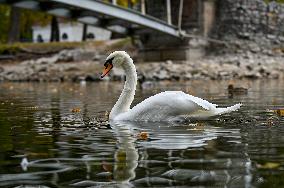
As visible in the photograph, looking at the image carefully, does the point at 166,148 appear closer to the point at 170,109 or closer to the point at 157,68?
the point at 170,109

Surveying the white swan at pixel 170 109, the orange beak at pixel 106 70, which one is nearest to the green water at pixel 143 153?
the white swan at pixel 170 109

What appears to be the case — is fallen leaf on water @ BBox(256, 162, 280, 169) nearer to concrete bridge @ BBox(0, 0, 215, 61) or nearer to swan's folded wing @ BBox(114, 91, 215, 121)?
swan's folded wing @ BBox(114, 91, 215, 121)

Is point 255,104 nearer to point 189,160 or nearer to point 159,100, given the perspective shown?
point 159,100

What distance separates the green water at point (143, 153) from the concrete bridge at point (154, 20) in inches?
868

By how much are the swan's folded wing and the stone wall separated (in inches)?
1265

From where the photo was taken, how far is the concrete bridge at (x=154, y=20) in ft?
105

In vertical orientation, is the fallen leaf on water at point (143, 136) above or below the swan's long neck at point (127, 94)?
below

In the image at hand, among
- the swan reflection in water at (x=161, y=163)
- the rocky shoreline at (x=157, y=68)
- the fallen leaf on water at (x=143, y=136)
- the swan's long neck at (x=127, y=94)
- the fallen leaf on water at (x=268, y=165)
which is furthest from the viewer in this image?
the rocky shoreline at (x=157, y=68)

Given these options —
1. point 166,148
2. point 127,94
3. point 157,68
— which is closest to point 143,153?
point 166,148

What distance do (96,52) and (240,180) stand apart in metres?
37.8

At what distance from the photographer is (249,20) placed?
42094mm

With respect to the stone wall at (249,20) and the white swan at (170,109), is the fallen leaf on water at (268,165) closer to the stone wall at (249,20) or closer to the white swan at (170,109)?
the white swan at (170,109)

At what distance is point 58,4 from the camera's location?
31.5 m

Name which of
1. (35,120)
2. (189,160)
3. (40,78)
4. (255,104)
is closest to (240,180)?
(189,160)
